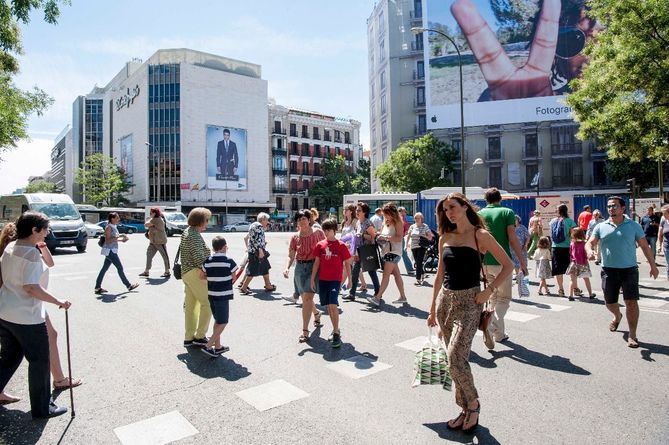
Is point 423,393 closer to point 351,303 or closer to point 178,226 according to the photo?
point 351,303

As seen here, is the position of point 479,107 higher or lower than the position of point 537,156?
higher

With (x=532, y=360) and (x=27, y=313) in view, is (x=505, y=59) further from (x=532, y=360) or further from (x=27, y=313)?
(x=27, y=313)

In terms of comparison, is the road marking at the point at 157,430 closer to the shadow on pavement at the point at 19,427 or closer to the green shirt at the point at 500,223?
the shadow on pavement at the point at 19,427

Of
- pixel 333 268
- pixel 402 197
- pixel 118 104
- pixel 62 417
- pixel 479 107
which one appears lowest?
pixel 62 417

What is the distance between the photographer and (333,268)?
5.84 m

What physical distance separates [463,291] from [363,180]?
6528cm

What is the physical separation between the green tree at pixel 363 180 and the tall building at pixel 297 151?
8.58 ft

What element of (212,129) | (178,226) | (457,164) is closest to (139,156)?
(212,129)

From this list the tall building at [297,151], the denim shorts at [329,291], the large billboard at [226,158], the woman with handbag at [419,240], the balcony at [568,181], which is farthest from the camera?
the tall building at [297,151]

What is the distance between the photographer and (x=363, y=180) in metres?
68.4

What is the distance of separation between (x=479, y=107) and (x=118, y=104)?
53094 mm

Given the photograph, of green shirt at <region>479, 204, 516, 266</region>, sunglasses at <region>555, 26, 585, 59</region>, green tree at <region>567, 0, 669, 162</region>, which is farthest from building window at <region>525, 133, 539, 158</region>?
green shirt at <region>479, 204, 516, 266</region>

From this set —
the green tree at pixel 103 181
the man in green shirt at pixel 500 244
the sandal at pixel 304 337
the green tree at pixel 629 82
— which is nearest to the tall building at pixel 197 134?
the green tree at pixel 103 181

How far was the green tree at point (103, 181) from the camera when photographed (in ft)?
195
